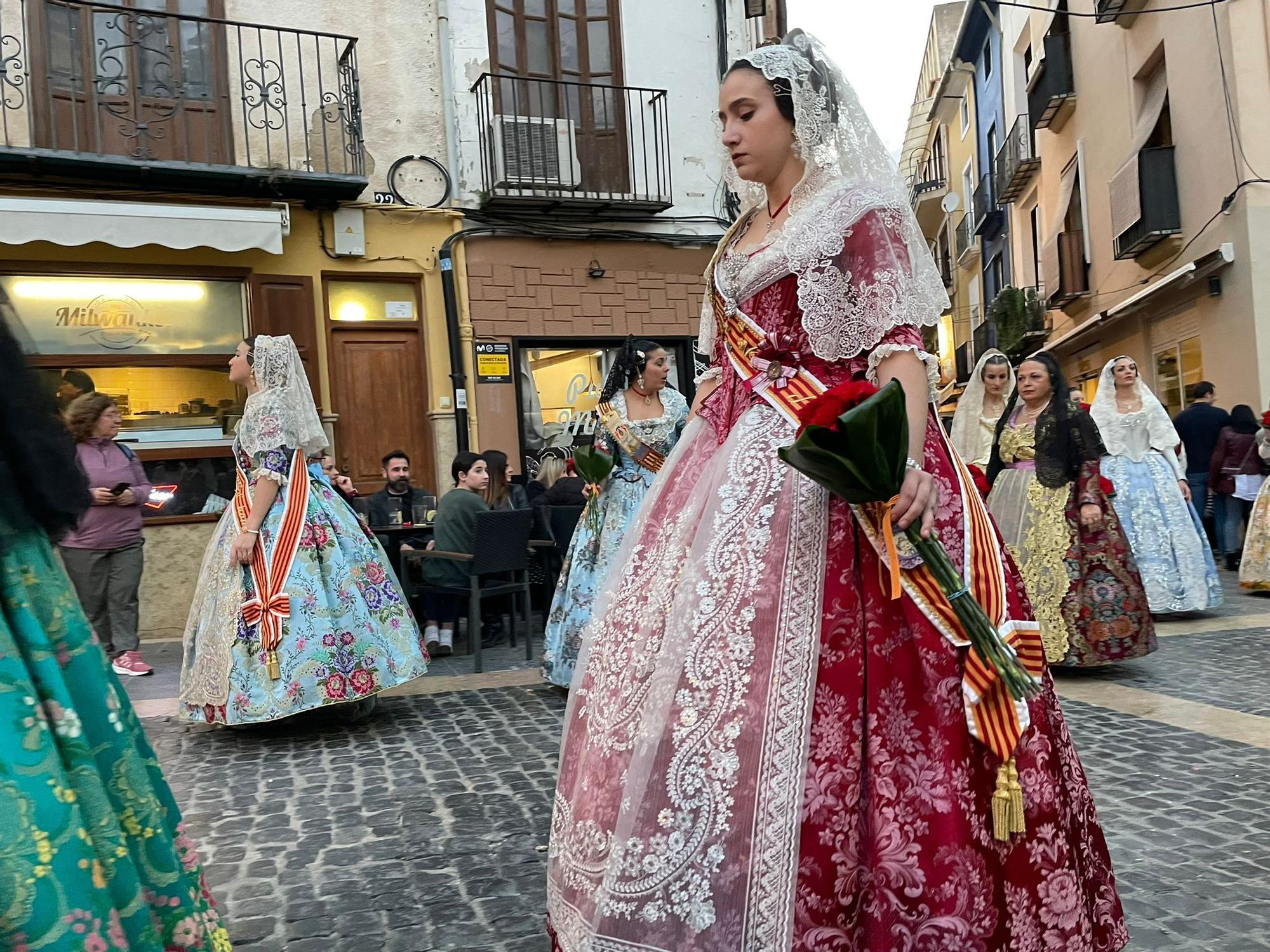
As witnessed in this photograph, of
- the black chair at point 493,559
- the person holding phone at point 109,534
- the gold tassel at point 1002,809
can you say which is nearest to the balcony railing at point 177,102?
the person holding phone at point 109,534

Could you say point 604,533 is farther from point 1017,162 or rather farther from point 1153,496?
point 1017,162

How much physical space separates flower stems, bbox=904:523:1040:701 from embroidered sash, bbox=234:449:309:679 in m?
3.59

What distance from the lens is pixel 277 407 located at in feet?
16.6

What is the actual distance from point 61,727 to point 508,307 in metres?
9.45

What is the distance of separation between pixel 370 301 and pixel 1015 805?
9.31 metres

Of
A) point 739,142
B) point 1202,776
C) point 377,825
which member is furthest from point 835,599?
point 1202,776

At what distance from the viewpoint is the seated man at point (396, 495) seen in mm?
8328

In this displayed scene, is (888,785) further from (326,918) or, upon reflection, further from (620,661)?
(326,918)

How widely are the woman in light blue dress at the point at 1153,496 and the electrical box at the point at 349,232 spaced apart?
6.57 m

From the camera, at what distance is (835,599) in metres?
1.99

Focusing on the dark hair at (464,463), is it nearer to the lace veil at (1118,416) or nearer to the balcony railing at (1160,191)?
the lace veil at (1118,416)

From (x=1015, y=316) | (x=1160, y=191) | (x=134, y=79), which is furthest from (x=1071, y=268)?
(x=134, y=79)

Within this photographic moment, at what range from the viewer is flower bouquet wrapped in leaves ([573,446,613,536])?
5.46m

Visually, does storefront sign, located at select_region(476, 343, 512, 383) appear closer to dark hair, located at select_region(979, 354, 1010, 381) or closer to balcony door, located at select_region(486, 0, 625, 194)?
balcony door, located at select_region(486, 0, 625, 194)
